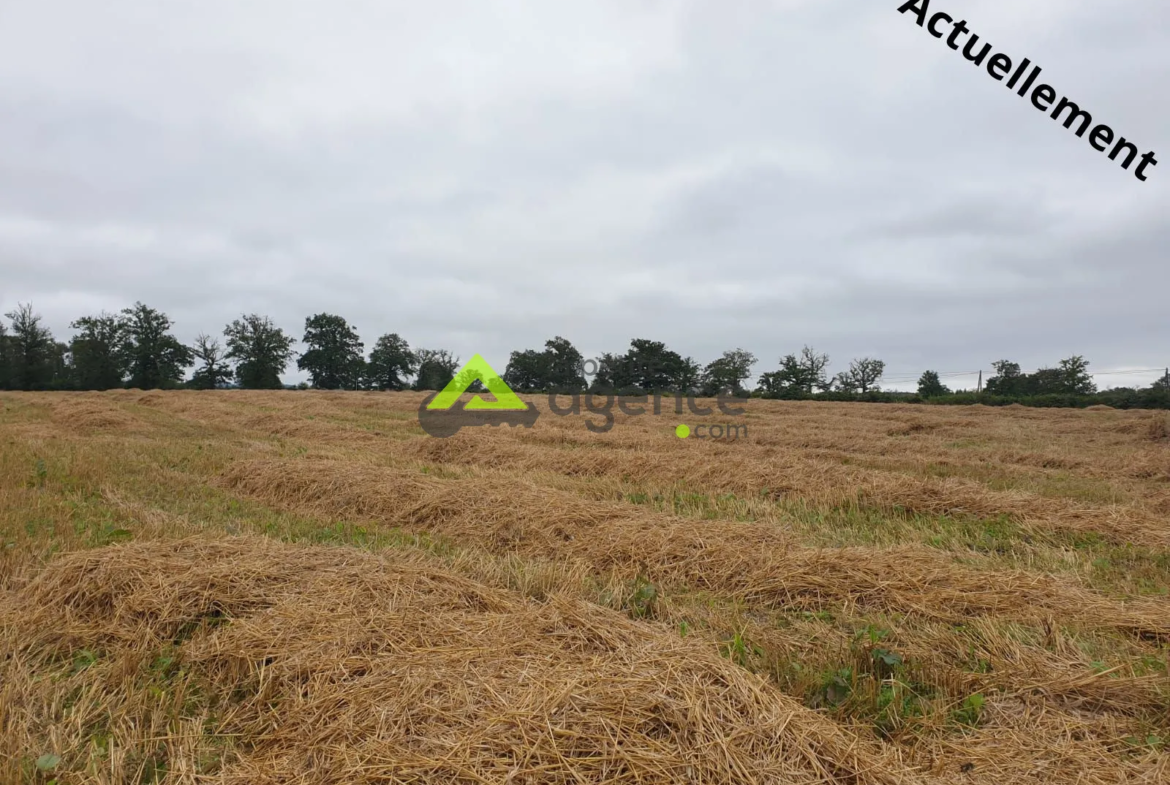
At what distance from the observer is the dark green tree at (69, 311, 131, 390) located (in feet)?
216

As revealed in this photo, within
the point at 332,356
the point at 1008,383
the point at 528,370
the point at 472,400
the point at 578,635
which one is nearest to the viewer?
the point at 578,635

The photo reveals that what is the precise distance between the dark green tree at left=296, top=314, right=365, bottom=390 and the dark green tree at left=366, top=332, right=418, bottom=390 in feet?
5.69

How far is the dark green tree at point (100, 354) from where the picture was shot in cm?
6581

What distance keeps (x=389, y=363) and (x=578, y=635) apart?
306 feet

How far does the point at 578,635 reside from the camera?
3738 millimetres

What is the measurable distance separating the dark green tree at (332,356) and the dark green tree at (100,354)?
21.4 meters

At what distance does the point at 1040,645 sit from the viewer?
13.0 feet

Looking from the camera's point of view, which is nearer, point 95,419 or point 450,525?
point 450,525

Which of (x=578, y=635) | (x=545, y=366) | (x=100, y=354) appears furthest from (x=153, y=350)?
(x=578, y=635)

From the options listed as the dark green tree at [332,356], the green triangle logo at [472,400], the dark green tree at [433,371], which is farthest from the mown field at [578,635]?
the dark green tree at [332,356]

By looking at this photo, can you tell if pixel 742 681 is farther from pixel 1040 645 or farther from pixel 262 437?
pixel 262 437

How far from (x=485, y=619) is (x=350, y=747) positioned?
1329 mm

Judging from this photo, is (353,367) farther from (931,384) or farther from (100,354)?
(931,384)

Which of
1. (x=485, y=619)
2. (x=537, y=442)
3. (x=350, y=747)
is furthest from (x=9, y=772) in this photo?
(x=537, y=442)
